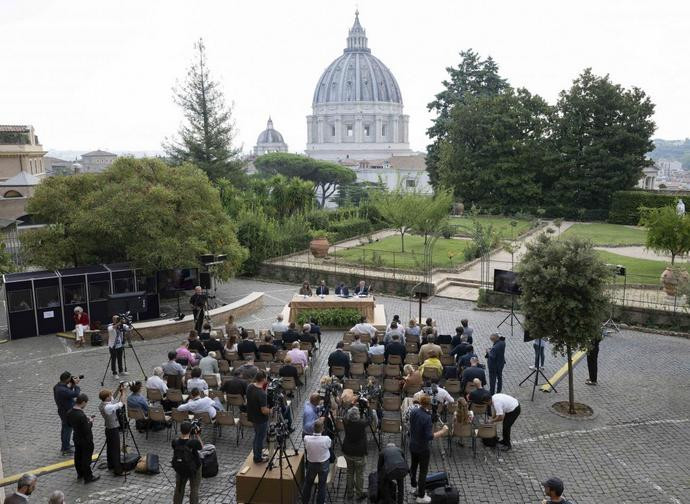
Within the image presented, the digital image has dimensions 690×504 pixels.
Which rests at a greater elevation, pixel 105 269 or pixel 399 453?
pixel 105 269

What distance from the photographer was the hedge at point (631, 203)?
47.5 metres

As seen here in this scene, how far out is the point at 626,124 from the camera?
4956 centimetres

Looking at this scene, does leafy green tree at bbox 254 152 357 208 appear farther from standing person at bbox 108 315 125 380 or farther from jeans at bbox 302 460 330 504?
jeans at bbox 302 460 330 504

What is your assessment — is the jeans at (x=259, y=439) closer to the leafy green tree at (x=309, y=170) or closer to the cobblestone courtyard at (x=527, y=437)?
the cobblestone courtyard at (x=527, y=437)

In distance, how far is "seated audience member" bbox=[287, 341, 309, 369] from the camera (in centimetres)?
1376

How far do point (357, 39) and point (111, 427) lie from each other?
550ft

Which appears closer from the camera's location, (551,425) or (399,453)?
(399,453)

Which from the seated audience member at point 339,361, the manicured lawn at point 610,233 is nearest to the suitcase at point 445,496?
the seated audience member at point 339,361

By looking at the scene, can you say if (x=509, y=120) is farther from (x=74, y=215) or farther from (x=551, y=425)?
(x=551, y=425)

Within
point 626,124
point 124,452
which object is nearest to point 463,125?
point 626,124

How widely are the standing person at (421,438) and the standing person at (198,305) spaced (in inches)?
439

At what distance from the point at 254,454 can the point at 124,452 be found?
8.84 feet

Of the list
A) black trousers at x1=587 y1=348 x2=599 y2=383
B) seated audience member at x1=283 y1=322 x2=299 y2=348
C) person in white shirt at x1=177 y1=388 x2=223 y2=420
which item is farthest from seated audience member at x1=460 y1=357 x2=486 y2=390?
person in white shirt at x1=177 y1=388 x2=223 y2=420

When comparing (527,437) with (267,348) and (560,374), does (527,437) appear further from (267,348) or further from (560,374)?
(267,348)
